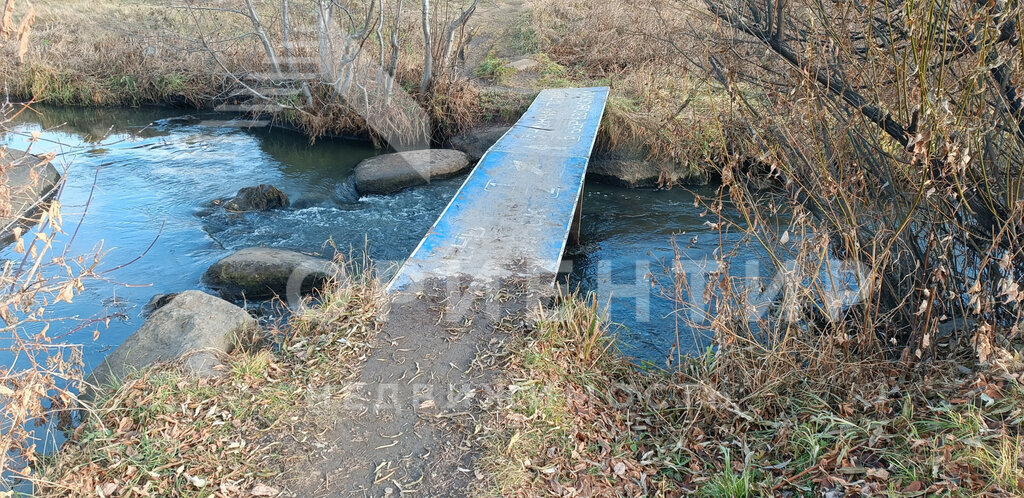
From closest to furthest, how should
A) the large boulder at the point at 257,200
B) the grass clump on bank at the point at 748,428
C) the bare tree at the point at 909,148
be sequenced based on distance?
the grass clump on bank at the point at 748,428
the bare tree at the point at 909,148
the large boulder at the point at 257,200

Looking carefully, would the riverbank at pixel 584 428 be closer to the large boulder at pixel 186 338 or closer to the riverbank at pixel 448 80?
the large boulder at pixel 186 338

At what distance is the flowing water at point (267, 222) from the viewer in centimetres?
657

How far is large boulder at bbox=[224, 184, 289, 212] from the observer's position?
904 centimetres

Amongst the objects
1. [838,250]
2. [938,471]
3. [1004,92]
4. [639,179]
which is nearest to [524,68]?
[639,179]

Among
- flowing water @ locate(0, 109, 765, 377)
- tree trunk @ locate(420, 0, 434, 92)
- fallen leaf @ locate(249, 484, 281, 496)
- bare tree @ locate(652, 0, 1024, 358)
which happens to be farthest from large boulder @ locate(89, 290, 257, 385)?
tree trunk @ locate(420, 0, 434, 92)

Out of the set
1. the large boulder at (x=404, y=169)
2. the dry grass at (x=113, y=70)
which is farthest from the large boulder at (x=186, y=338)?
the dry grass at (x=113, y=70)

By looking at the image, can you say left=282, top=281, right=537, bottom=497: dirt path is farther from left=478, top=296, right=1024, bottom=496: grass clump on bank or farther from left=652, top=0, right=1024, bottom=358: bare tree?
left=652, top=0, right=1024, bottom=358: bare tree

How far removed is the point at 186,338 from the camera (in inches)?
191

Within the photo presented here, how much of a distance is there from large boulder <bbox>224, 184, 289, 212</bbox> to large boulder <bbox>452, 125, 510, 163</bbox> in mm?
3078

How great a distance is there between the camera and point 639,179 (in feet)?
32.9

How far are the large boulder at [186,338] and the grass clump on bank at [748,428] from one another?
6.77 feet

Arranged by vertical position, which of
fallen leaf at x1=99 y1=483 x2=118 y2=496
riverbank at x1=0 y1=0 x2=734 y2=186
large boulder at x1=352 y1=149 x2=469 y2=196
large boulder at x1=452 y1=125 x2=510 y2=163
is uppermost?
riverbank at x1=0 y1=0 x2=734 y2=186

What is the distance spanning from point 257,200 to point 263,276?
253cm

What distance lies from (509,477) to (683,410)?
1309 millimetres
